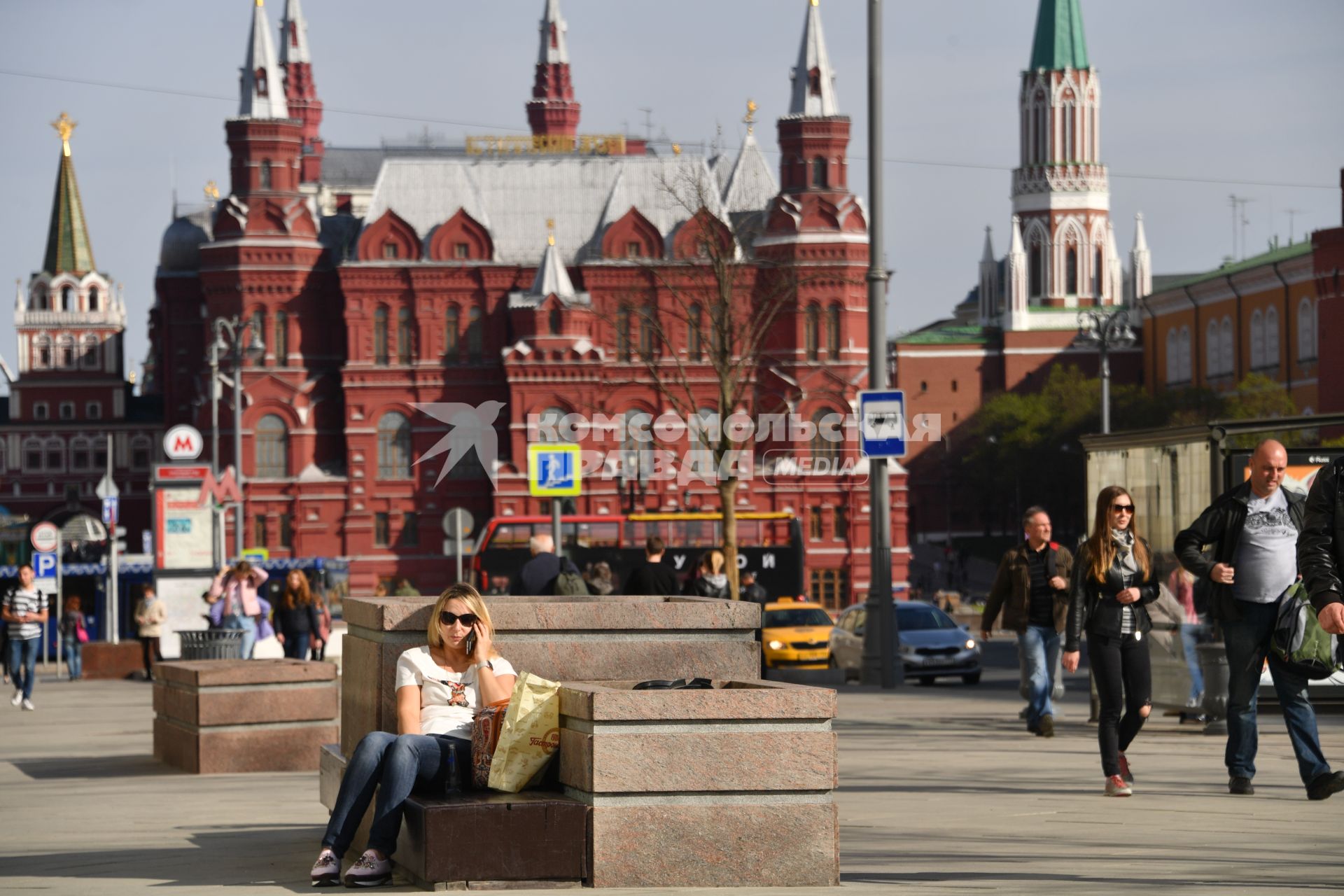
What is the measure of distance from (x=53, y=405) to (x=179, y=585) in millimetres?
83064

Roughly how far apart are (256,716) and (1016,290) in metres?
117

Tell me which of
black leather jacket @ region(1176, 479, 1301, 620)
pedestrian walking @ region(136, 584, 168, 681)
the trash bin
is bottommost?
pedestrian walking @ region(136, 584, 168, 681)

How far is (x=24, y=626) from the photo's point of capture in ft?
75.9

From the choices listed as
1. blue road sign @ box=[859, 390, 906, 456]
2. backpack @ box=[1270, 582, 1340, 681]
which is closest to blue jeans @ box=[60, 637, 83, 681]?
blue road sign @ box=[859, 390, 906, 456]

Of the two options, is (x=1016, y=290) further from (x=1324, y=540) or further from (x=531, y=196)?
(x=1324, y=540)

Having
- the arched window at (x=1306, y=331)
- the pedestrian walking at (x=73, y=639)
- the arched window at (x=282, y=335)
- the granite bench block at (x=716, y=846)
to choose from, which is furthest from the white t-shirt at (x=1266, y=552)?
the arched window at (x=1306, y=331)

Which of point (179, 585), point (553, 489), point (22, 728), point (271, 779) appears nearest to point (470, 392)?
point (179, 585)

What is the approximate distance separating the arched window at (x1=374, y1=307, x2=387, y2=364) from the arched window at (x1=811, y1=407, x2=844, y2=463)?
17.4 meters

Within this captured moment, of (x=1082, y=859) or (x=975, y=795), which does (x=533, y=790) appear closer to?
(x=1082, y=859)

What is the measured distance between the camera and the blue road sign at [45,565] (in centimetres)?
3691

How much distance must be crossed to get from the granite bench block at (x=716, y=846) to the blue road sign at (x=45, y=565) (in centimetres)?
3077

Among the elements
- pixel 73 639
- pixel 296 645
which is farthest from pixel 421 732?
pixel 73 639

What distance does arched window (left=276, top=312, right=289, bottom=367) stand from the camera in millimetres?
85625

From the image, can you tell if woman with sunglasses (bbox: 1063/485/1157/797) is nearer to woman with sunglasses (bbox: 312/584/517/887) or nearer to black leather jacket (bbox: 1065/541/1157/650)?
black leather jacket (bbox: 1065/541/1157/650)
